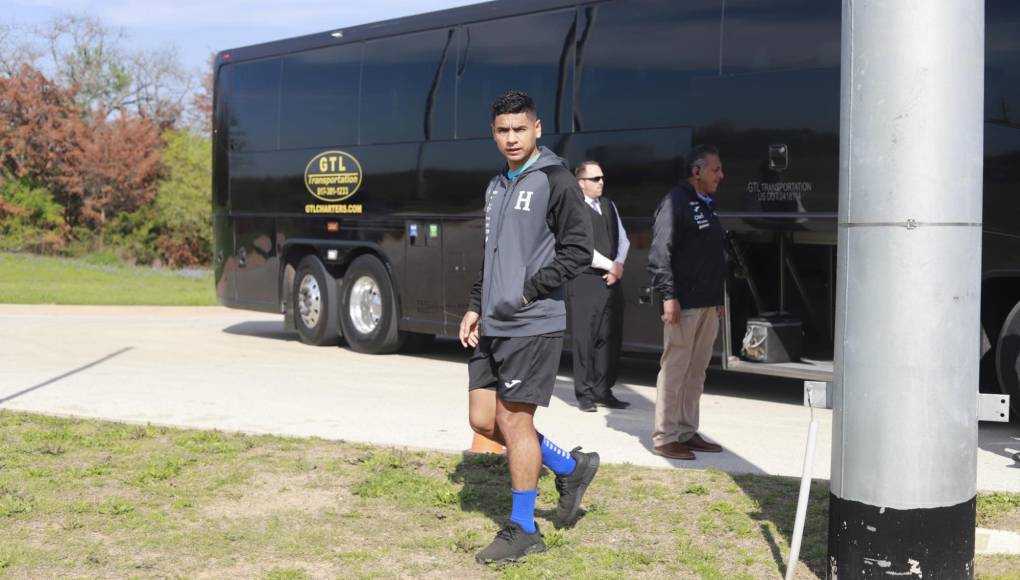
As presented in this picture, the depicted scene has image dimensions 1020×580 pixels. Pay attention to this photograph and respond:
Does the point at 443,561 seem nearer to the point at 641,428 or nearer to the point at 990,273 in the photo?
the point at 641,428

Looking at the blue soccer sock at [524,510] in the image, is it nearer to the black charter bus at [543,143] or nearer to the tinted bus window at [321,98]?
the black charter bus at [543,143]

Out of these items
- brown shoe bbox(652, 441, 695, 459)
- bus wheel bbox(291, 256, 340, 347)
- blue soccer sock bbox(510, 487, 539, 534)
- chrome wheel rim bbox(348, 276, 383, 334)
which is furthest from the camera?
bus wheel bbox(291, 256, 340, 347)

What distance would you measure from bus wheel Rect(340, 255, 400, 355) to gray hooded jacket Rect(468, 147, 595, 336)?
8817mm

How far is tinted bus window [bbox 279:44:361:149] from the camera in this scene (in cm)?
1495

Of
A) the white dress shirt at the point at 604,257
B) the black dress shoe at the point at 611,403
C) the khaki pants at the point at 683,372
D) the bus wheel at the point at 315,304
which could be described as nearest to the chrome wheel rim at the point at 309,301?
the bus wheel at the point at 315,304

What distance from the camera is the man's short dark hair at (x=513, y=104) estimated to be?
571 centimetres

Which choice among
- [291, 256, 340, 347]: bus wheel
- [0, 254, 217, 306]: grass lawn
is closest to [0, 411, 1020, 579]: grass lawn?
[291, 256, 340, 347]: bus wheel

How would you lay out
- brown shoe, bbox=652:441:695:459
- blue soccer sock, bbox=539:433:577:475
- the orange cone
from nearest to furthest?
blue soccer sock, bbox=539:433:577:475
the orange cone
brown shoe, bbox=652:441:695:459

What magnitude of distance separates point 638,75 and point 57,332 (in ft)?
27.5

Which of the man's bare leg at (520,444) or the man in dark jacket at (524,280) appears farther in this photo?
the man's bare leg at (520,444)

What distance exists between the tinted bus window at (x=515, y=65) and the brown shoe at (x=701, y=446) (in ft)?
14.1

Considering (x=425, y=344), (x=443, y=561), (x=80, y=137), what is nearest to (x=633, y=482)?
(x=443, y=561)

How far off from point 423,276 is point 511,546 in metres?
8.47

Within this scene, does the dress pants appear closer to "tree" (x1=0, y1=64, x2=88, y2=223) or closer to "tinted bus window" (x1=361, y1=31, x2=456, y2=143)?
"tinted bus window" (x1=361, y1=31, x2=456, y2=143)
